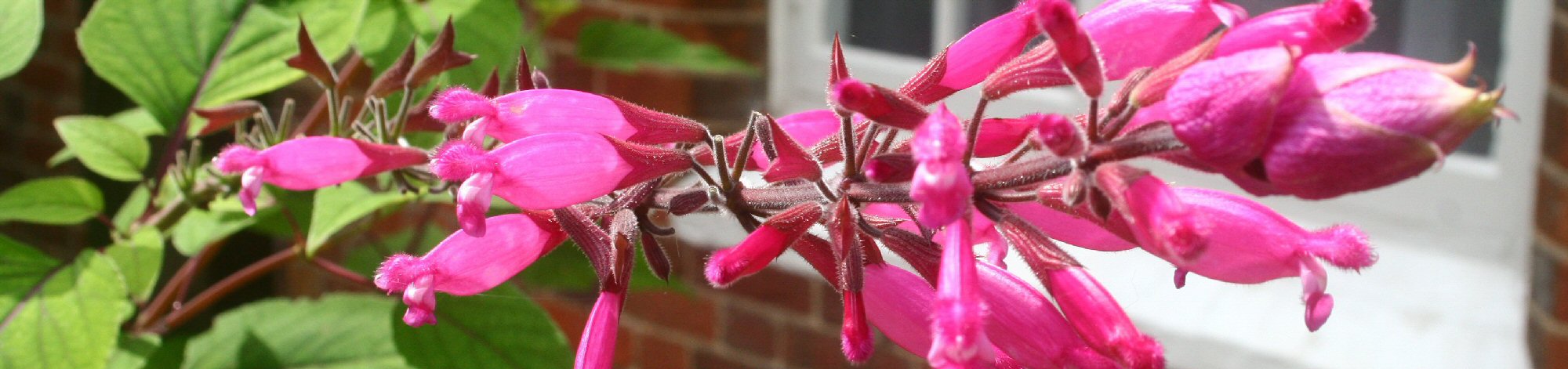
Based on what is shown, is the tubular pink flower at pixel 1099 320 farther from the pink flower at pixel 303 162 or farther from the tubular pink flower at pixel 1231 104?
the pink flower at pixel 303 162

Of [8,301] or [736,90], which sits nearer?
[8,301]

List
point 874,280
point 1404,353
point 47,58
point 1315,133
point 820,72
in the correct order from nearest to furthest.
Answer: point 1315,133, point 874,280, point 1404,353, point 820,72, point 47,58

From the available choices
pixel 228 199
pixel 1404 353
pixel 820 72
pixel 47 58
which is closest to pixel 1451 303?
pixel 1404 353

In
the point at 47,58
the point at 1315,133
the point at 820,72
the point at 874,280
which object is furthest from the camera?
the point at 47,58

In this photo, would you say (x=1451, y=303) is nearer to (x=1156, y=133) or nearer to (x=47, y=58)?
(x=1156, y=133)

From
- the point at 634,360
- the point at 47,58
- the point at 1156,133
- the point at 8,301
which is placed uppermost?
the point at 1156,133

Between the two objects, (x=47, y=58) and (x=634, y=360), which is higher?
(x=47, y=58)

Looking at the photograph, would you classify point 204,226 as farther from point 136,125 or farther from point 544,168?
point 544,168

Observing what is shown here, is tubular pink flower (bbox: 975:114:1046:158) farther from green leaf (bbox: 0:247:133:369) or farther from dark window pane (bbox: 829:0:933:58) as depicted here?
dark window pane (bbox: 829:0:933:58)

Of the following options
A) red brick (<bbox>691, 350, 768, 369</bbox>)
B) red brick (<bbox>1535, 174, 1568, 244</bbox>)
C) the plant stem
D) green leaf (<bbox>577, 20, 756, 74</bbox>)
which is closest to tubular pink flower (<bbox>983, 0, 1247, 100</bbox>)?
the plant stem
